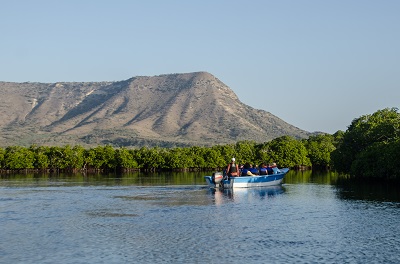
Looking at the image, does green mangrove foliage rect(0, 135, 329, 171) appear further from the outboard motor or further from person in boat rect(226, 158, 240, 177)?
the outboard motor

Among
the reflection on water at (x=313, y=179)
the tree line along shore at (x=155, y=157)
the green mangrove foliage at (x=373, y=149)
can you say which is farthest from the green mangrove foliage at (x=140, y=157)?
the green mangrove foliage at (x=373, y=149)

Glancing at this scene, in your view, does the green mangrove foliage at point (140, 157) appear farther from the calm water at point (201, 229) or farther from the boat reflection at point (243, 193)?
the calm water at point (201, 229)

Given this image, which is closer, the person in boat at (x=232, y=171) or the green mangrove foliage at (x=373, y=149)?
the person in boat at (x=232, y=171)

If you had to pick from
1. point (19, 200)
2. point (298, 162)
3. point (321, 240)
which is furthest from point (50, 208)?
point (298, 162)

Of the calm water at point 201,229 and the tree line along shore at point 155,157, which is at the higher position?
the tree line along shore at point 155,157

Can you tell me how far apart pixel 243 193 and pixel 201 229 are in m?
29.7

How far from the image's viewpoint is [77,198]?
2505 inches

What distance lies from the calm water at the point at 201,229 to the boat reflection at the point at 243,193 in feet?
2.52

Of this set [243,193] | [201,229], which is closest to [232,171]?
[243,193]

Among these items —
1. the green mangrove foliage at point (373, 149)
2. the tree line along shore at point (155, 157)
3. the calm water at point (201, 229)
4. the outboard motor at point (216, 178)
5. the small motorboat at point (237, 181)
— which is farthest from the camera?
the tree line along shore at point (155, 157)

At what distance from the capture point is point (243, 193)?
69.8 meters

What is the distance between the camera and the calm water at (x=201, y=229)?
32000 mm

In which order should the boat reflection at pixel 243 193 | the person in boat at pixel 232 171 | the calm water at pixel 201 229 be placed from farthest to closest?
1. the person in boat at pixel 232 171
2. the boat reflection at pixel 243 193
3. the calm water at pixel 201 229

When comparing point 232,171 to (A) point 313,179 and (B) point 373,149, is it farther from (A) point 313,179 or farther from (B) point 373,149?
(A) point 313,179
